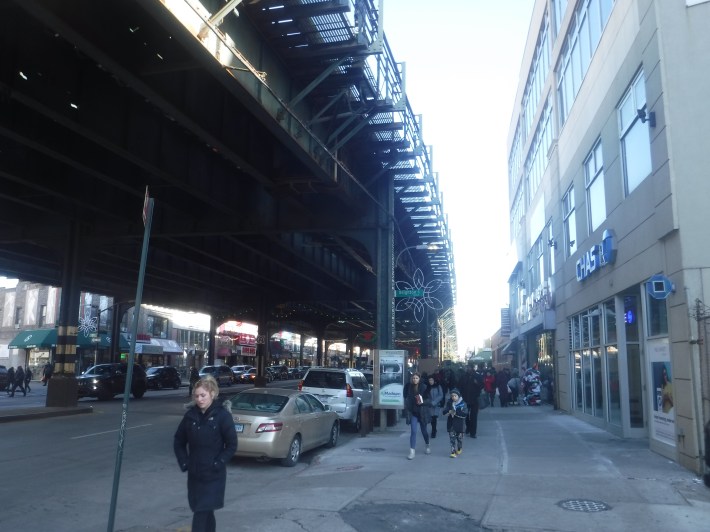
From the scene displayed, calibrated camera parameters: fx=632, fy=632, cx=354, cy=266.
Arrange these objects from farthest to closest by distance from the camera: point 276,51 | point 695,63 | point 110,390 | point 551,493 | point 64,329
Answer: point 110,390
point 64,329
point 276,51
point 695,63
point 551,493

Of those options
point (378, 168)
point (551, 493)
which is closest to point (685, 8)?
point (551, 493)

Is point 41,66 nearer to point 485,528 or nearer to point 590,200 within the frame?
point 485,528

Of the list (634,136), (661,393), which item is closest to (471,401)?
(661,393)

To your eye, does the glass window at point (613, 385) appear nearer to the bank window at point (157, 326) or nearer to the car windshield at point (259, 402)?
the car windshield at point (259, 402)

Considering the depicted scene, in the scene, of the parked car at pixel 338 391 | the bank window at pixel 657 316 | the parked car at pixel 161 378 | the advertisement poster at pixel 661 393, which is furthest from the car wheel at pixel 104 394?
the bank window at pixel 657 316

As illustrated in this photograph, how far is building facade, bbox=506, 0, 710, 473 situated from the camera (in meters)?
10.3

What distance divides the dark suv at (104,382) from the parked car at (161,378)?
28.4 feet

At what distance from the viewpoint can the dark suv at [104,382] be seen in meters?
28.5

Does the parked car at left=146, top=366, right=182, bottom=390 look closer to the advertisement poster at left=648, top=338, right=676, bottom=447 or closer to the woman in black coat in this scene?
the advertisement poster at left=648, top=338, right=676, bottom=447

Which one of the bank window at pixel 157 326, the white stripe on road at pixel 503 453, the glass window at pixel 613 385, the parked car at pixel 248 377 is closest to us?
the white stripe on road at pixel 503 453

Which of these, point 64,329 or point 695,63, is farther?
point 64,329

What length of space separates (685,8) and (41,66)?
11.8 m

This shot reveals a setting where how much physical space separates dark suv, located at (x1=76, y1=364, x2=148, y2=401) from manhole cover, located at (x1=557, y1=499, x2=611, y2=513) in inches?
908

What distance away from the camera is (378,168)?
68.3 feet
